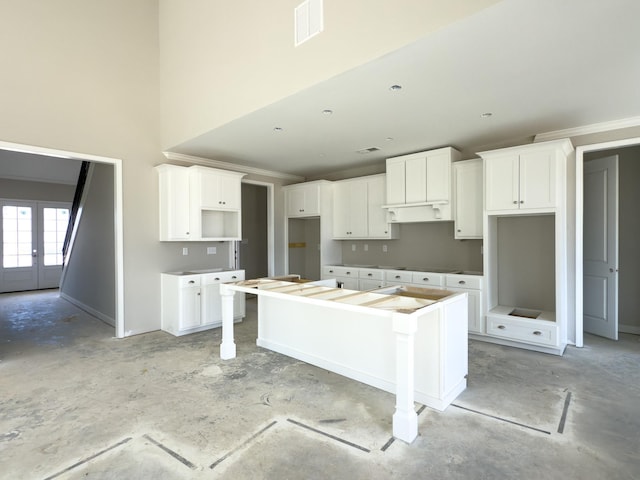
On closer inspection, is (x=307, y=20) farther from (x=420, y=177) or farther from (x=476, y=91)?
(x=420, y=177)

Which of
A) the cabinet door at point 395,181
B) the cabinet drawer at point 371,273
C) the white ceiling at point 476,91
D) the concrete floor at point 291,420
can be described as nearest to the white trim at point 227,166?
the white ceiling at point 476,91

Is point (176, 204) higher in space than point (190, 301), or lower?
higher

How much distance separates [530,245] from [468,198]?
3.12 feet

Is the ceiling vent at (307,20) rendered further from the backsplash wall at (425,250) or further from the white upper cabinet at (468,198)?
the backsplash wall at (425,250)

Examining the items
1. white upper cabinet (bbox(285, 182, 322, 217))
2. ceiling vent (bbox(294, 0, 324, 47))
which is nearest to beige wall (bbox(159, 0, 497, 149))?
ceiling vent (bbox(294, 0, 324, 47))

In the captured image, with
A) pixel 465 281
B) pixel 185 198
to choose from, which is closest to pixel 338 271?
pixel 465 281

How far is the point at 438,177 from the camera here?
15.0ft

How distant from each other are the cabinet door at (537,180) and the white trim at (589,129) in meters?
0.52

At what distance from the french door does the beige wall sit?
217 inches

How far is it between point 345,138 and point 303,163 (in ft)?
4.84

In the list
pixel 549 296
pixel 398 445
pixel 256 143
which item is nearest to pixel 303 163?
pixel 256 143

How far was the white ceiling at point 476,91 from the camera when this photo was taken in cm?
204

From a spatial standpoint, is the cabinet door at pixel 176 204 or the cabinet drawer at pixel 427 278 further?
the cabinet door at pixel 176 204

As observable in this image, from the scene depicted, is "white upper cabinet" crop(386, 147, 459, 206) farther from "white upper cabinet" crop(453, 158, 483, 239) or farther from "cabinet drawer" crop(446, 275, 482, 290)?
"cabinet drawer" crop(446, 275, 482, 290)
